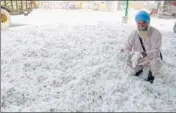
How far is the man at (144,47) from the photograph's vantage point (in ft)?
17.4

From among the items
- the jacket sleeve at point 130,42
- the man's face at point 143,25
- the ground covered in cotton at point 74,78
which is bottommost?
the ground covered in cotton at point 74,78

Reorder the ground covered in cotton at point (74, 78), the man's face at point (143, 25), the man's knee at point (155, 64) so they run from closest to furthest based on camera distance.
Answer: the ground covered in cotton at point (74, 78) < the man's face at point (143, 25) < the man's knee at point (155, 64)

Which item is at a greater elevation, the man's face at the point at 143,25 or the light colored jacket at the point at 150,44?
the man's face at the point at 143,25

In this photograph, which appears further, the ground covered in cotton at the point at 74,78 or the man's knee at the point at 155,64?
the man's knee at the point at 155,64

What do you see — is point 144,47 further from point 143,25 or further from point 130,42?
point 143,25

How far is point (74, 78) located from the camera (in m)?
5.46

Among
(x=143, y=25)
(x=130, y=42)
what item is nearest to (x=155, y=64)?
(x=130, y=42)

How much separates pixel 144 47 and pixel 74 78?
152 cm

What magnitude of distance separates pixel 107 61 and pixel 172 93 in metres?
1.86

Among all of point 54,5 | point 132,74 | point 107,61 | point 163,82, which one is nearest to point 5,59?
point 107,61

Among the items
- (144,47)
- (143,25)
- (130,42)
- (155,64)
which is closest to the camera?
(143,25)

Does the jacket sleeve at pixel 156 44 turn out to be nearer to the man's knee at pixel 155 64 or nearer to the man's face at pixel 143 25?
the man's knee at pixel 155 64

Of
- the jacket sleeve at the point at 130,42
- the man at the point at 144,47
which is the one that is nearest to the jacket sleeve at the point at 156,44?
the man at the point at 144,47

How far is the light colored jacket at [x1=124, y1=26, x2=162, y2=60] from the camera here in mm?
5316
